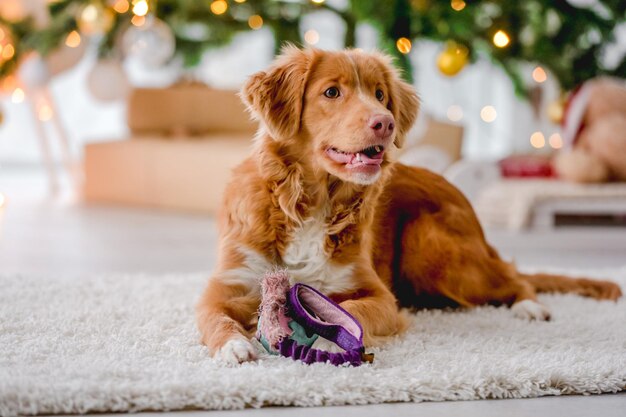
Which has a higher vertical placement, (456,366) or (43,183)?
(456,366)

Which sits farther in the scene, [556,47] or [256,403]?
[556,47]

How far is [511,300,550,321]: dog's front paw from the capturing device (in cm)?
239

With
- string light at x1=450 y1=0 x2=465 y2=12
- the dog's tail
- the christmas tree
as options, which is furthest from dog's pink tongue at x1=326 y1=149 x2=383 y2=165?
string light at x1=450 y1=0 x2=465 y2=12

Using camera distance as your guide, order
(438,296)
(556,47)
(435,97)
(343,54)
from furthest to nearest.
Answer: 1. (435,97)
2. (556,47)
3. (438,296)
4. (343,54)

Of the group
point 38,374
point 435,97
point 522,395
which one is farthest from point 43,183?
point 522,395

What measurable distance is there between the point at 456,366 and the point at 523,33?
129 inches

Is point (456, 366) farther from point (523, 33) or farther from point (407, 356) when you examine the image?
point (523, 33)

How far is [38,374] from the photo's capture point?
66.1 inches

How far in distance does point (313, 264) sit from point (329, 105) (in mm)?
442

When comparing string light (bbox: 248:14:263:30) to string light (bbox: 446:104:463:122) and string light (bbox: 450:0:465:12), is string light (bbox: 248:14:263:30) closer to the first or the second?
string light (bbox: 450:0:465:12)

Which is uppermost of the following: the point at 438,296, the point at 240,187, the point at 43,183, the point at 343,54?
the point at 343,54

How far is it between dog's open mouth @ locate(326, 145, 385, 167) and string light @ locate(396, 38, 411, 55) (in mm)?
1662

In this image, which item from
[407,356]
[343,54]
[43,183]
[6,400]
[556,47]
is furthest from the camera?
[43,183]

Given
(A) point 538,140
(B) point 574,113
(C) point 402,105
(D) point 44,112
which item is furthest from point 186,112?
(C) point 402,105
